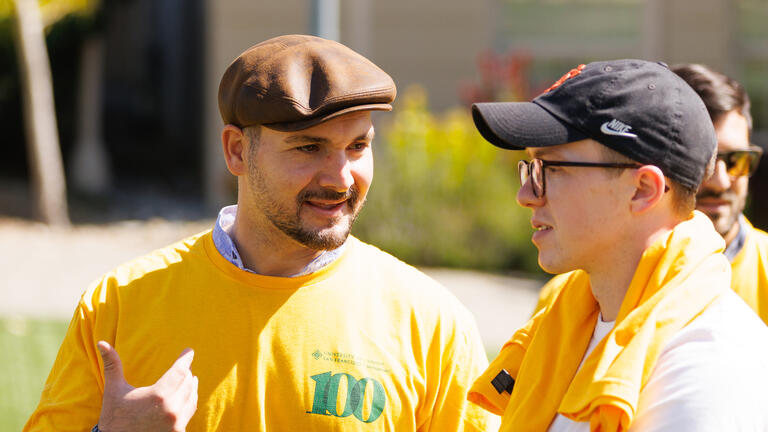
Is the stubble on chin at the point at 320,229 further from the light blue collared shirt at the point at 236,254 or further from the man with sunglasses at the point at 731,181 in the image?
the man with sunglasses at the point at 731,181

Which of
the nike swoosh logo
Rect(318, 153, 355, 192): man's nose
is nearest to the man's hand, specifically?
Rect(318, 153, 355, 192): man's nose

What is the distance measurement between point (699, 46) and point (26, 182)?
414 inches

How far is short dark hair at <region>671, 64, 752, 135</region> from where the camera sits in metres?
Answer: 3.37

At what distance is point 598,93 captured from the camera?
7.15 ft

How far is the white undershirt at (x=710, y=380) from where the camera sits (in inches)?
71.6

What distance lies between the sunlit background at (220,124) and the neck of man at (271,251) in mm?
3676

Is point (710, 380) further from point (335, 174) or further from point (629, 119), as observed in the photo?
point (335, 174)

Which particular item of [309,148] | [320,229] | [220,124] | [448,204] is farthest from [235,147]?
[220,124]

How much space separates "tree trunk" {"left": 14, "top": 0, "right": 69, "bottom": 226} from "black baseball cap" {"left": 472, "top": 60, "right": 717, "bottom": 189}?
1145 cm

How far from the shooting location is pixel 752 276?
3.31 m

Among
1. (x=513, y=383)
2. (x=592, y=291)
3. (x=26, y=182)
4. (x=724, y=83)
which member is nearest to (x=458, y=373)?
(x=513, y=383)

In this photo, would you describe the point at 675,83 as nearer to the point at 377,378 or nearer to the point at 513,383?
the point at 513,383

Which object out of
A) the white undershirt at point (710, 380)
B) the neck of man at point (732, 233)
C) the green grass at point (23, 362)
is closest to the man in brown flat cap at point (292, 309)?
the white undershirt at point (710, 380)

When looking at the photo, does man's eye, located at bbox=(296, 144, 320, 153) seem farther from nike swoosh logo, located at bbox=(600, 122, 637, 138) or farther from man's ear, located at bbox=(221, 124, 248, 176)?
nike swoosh logo, located at bbox=(600, 122, 637, 138)
